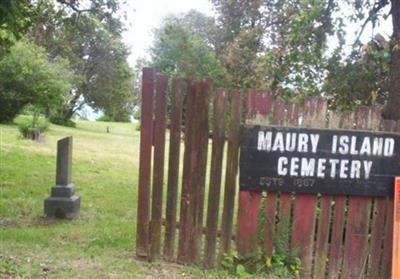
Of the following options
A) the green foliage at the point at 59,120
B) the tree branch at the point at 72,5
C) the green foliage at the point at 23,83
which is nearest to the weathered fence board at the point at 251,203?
the tree branch at the point at 72,5

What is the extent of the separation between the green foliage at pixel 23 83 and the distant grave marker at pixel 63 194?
72.2 ft

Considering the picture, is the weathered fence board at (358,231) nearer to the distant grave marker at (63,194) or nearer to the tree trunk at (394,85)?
the tree trunk at (394,85)

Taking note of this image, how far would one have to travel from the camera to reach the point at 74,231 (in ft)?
25.3

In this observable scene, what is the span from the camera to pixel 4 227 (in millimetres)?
7824

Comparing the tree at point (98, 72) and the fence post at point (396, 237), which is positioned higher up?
the tree at point (98, 72)

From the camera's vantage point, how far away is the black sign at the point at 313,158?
587 centimetres

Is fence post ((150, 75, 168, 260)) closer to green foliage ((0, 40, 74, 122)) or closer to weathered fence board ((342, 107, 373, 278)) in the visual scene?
weathered fence board ((342, 107, 373, 278))

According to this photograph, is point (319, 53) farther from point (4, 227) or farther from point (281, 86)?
point (4, 227)

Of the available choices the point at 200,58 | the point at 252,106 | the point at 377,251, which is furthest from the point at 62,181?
the point at 200,58

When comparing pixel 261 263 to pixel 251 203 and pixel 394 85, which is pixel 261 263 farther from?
pixel 394 85

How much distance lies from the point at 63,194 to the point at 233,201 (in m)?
3.74

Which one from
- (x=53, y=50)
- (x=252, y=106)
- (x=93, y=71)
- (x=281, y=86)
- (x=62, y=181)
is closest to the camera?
(x=252, y=106)

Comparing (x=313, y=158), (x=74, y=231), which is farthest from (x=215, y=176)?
(x=74, y=231)

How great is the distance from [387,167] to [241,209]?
1.59 metres
